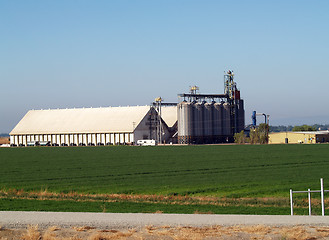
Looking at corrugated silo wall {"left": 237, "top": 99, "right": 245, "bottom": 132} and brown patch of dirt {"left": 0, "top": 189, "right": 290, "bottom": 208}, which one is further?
corrugated silo wall {"left": 237, "top": 99, "right": 245, "bottom": 132}

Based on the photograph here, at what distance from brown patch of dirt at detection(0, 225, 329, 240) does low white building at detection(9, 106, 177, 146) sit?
11225 cm

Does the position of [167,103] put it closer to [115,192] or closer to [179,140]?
[179,140]

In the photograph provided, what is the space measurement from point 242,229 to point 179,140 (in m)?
111

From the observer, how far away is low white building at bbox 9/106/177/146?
5103 inches

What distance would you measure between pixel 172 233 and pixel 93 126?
400 feet

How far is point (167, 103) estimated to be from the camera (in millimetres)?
141250

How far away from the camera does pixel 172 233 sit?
14.5m

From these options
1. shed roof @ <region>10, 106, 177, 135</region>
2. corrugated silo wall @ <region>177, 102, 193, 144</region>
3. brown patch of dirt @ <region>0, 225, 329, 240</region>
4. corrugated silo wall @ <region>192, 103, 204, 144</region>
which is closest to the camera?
brown patch of dirt @ <region>0, 225, 329, 240</region>

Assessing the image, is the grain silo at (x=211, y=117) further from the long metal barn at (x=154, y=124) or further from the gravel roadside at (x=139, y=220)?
the gravel roadside at (x=139, y=220)

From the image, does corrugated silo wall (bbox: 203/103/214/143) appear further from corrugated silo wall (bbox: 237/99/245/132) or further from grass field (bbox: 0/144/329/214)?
grass field (bbox: 0/144/329/214)

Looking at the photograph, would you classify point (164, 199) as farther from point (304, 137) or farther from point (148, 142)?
point (304, 137)

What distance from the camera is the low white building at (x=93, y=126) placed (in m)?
130

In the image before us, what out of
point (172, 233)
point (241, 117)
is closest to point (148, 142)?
point (241, 117)

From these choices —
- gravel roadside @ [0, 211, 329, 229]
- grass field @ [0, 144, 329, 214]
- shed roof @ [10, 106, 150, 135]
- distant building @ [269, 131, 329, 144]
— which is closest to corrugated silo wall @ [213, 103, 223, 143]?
distant building @ [269, 131, 329, 144]
